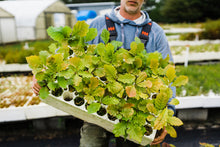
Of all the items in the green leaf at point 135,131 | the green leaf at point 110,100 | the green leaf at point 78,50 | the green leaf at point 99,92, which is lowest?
the green leaf at point 135,131

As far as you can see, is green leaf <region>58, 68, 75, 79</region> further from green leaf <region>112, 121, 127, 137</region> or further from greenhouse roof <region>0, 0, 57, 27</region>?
greenhouse roof <region>0, 0, 57, 27</region>

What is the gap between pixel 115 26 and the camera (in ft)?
5.02

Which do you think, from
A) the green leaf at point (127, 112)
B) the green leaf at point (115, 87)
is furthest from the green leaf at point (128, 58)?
the green leaf at point (127, 112)

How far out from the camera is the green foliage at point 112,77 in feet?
2.65

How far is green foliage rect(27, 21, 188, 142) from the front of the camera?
807mm

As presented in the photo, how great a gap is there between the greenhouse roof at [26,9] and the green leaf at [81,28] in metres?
12.7

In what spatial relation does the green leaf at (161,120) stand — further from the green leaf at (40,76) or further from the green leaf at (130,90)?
the green leaf at (40,76)

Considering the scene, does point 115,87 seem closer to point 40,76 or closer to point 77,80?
point 77,80

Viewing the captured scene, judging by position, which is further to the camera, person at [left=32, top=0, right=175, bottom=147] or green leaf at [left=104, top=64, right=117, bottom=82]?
person at [left=32, top=0, right=175, bottom=147]

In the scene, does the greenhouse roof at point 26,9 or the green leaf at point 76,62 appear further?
the greenhouse roof at point 26,9

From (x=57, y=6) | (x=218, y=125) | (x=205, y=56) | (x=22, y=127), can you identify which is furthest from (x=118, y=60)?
(x=57, y=6)

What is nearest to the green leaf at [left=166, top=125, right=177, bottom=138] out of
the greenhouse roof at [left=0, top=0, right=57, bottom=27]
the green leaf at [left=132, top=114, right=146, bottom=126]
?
the green leaf at [left=132, top=114, right=146, bottom=126]

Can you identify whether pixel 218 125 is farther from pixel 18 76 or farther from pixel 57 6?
pixel 57 6

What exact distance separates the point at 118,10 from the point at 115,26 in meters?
0.24
